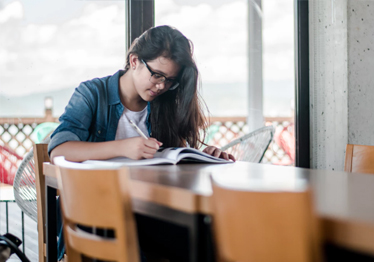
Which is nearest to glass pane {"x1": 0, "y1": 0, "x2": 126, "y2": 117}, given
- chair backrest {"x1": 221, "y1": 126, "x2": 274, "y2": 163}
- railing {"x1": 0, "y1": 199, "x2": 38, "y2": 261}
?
railing {"x1": 0, "y1": 199, "x2": 38, "y2": 261}

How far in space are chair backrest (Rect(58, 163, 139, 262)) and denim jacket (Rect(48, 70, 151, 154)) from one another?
0.63m

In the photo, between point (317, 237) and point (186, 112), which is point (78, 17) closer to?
point (186, 112)

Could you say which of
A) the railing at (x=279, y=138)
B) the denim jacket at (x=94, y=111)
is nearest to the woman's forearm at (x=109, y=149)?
the denim jacket at (x=94, y=111)

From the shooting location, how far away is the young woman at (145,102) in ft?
4.74

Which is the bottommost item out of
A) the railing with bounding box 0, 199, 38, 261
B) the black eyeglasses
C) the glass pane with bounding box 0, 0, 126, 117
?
the railing with bounding box 0, 199, 38, 261

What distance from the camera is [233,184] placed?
0.63m

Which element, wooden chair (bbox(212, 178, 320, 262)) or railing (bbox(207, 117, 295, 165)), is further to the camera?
railing (bbox(207, 117, 295, 165))

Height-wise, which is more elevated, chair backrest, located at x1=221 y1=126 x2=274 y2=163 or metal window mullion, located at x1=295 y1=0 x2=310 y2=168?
metal window mullion, located at x1=295 y1=0 x2=310 y2=168

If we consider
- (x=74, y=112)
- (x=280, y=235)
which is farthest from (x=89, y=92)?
(x=280, y=235)

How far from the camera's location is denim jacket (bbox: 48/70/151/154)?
1421 mm

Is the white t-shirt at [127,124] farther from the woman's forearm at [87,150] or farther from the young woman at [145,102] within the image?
the woman's forearm at [87,150]

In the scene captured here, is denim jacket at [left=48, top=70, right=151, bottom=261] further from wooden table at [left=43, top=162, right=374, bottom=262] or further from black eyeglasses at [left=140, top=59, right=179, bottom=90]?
wooden table at [left=43, top=162, right=374, bottom=262]

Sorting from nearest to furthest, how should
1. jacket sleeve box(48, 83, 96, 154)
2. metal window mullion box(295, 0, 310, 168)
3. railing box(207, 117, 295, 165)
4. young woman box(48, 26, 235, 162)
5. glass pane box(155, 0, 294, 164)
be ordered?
jacket sleeve box(48, 83, 96, 154) < young woman box(48, 26, 235, 162) < glass pane box(155, 0, 294, 164) < railing box(207, 117, 295, 165) < metal window mullion box(295, 0, 310, 168)

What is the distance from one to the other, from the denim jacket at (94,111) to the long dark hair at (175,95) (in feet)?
0.57
